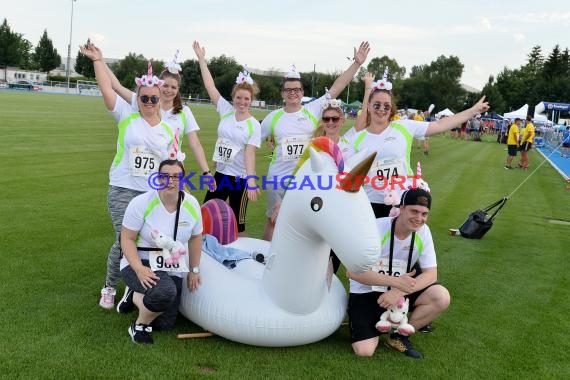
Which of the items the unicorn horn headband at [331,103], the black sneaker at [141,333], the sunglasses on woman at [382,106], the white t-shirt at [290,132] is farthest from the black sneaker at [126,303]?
the sunglasses on woman at [382,106]

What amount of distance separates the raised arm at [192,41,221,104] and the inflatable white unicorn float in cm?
218

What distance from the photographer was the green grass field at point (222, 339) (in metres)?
3.39

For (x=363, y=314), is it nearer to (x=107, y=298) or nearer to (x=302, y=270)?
(x=302, y=270)

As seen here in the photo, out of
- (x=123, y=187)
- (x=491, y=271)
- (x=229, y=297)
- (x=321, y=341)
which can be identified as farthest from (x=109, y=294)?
(x=491, y=271)

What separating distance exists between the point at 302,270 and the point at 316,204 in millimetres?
565

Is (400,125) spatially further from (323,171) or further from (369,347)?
(369,347)

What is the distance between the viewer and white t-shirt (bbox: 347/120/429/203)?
170 inches

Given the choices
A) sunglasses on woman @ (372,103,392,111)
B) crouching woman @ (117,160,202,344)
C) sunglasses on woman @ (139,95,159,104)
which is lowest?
crouching woman @ (117,160,202,344)

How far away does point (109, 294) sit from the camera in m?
4.21

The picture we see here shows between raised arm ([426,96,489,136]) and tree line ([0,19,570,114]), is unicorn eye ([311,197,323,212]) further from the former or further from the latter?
tree line ([0,19,570,114])

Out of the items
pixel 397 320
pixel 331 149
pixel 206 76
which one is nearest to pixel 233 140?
pixel 206 76

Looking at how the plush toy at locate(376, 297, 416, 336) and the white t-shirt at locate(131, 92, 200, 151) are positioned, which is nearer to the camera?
the plush toy at locate(376, 297, 416, 336)

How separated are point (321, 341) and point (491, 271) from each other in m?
3.03

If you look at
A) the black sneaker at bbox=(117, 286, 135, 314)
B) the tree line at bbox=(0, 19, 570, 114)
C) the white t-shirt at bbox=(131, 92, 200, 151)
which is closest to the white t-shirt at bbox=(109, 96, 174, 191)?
the white t-shirt at bbox=(131, 92, 200, 151)
